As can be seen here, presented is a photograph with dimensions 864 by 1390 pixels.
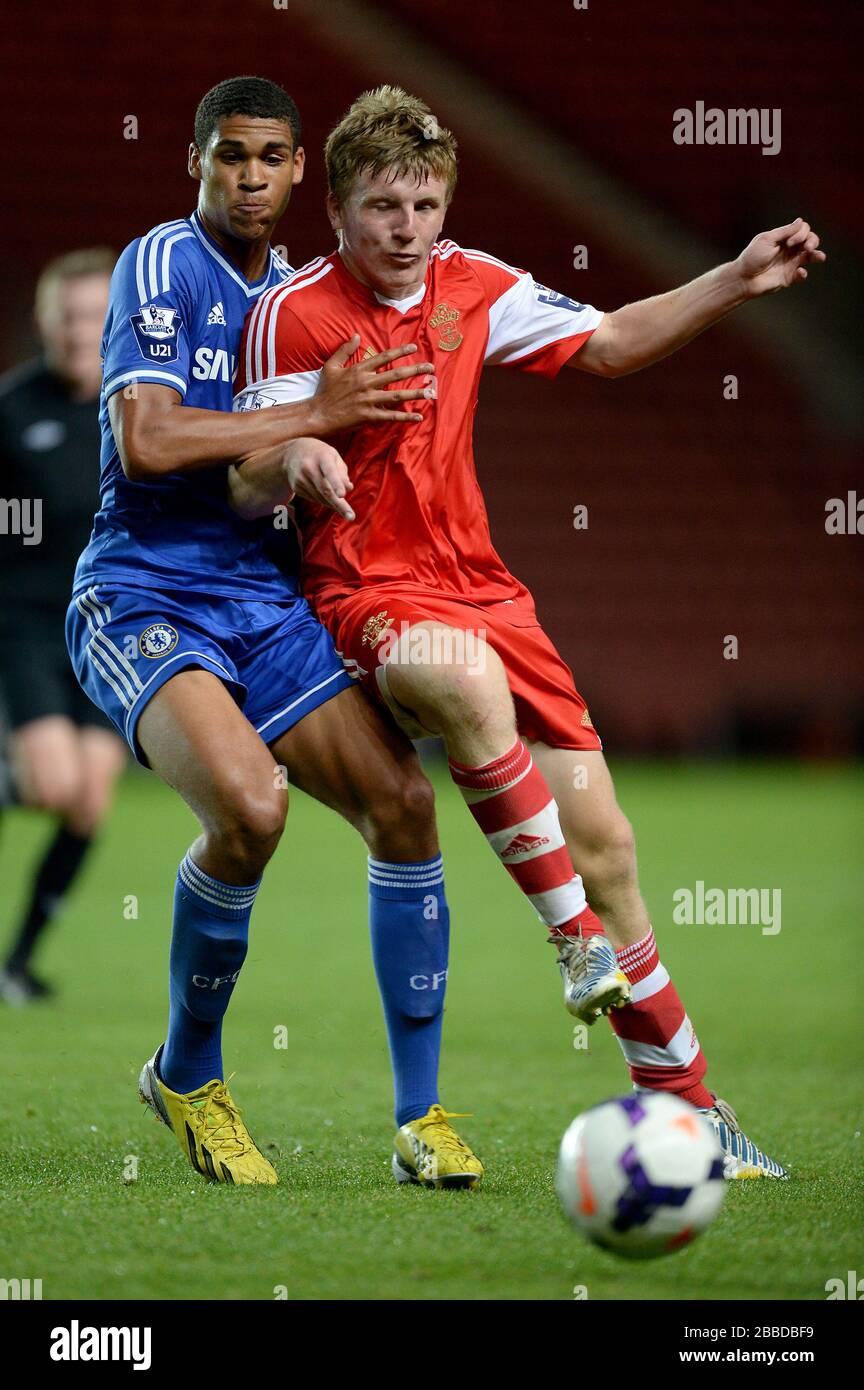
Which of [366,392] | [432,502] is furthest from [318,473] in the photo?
[432,502]

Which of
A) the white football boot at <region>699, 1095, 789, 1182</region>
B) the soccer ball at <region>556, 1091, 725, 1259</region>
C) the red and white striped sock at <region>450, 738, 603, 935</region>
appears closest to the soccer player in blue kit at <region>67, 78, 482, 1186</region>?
the red and white striped sock at <region>450, 738, 603, 935</region>

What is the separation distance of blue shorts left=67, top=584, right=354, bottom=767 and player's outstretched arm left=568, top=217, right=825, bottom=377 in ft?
3.22

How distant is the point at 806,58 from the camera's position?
1658 centimetres

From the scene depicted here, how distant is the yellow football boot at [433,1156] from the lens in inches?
144

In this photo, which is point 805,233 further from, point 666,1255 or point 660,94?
point 660,94

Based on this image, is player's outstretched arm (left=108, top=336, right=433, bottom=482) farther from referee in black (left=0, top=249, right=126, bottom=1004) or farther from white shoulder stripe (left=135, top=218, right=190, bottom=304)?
referee in black (left=0, top=249, right=126, bottom=1004)

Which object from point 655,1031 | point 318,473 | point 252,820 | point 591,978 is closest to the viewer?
point 591,978

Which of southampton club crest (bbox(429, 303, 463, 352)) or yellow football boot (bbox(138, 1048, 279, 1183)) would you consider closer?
yellow football boot (bbox(138, 1048, 279, 1183))

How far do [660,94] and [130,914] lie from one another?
36.4 ft

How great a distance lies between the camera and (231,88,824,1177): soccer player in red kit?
379 centimetres

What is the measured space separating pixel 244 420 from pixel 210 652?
515 millimetres

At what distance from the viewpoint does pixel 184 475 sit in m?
3.94

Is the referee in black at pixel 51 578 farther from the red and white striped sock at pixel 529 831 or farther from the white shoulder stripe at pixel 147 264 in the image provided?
the red and white striped sock at pixel 529 831

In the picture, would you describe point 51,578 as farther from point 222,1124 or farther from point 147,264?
point 222,1124
